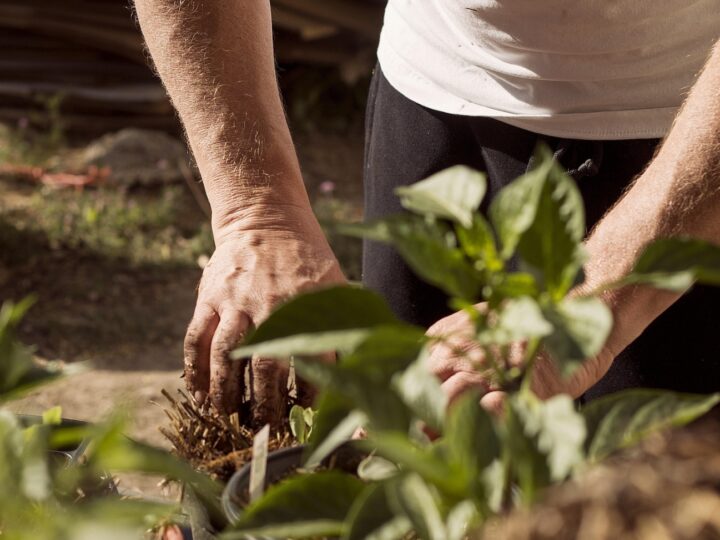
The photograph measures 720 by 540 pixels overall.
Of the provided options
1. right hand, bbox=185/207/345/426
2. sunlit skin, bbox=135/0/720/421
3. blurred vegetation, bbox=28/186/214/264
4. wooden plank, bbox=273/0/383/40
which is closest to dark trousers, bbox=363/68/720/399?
sunlit skin, bbox=135/0/720/421

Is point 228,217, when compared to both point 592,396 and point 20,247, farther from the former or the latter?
point 20,247

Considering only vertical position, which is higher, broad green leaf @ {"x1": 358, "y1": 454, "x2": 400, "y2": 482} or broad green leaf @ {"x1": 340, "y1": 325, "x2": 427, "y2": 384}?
broad green leaf @ {"x1": 340, "y1": 325, "x2": 427, "y2": 384}

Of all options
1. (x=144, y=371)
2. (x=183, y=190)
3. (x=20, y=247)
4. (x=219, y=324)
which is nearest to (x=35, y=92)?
(x=183, y=190)

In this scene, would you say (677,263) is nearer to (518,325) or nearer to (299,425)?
(518,325)

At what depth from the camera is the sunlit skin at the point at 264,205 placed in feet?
3.59

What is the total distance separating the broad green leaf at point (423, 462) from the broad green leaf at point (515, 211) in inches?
5.0

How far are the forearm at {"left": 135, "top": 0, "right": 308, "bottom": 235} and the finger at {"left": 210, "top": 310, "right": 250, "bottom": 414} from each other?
0.24m

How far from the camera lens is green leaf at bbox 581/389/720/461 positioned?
522 mm

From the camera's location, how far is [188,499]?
0.81 meters

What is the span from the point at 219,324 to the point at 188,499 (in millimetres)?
370

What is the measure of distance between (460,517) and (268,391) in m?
0.60

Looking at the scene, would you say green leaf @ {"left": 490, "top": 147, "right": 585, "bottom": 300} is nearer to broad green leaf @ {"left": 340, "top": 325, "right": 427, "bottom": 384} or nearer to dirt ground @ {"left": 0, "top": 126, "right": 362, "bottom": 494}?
broad green leaf @ {"left": 340, "top": 325, "right": 427, "bottom": 384}

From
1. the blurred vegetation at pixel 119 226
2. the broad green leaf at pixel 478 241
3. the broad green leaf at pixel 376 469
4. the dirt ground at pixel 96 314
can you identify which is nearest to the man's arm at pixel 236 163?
the broad green leaf at pixel 376 469

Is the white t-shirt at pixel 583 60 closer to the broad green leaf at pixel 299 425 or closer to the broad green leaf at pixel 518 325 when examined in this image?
the broad green leaf at pixel 299 425
